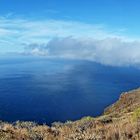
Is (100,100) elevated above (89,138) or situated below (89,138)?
above

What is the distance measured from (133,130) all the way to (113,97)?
14549 centimetres

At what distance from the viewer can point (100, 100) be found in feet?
475

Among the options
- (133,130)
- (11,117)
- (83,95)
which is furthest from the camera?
(83,95)

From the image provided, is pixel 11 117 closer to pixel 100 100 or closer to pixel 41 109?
pixel 41 109

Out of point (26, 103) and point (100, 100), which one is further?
point (100, 100)

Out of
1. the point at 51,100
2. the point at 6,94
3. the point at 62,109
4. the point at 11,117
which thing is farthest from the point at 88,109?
the point at 6,94

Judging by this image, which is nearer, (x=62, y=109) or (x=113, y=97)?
(x=62, y=109)

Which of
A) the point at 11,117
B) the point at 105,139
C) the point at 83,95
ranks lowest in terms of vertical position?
the point at 105,139

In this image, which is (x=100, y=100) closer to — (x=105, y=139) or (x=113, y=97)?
(x=113, y=97)

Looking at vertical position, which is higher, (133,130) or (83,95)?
(83,95)

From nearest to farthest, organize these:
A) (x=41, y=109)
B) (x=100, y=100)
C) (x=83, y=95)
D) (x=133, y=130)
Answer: (x=133, y=130)
(x=41, y=109)
(x=100, y=100)
(x=83, y=95)

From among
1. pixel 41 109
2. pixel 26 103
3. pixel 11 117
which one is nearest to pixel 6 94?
pixel 26 103

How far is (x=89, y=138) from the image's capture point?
1010cm

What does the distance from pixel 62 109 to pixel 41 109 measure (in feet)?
23.7
